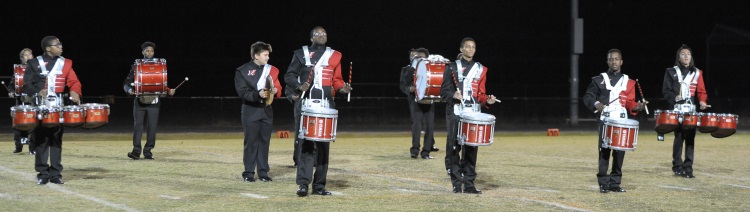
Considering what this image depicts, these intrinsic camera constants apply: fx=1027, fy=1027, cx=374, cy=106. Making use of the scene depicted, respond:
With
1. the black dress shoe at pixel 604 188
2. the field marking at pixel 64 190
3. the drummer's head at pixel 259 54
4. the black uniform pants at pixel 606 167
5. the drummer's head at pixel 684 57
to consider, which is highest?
the drummer's head at pixel 684 57

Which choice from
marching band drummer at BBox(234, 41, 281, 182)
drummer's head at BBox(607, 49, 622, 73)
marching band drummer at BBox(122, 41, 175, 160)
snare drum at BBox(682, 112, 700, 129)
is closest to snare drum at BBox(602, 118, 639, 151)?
drummer's head at BBox(607, 49, 622, 73)

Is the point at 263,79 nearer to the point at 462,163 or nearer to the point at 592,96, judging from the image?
the point at 462,163

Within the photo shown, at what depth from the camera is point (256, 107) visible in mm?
12883

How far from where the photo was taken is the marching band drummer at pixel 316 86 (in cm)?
1136

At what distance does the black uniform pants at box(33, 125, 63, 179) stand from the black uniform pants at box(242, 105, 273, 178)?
224 centimetres

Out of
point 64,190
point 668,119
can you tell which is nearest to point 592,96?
point 668,119

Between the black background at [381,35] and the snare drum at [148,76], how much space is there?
15138 millimetres

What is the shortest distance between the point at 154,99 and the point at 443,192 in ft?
21.0

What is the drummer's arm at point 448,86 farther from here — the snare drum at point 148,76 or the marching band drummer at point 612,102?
the snare drum at point 148,76

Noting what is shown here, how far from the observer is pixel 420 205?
1066 centimetres

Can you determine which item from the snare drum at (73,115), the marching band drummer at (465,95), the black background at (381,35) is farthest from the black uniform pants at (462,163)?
the black background at (381,35)

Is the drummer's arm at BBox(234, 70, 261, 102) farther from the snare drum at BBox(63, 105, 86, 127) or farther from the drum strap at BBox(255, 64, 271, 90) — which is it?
the snare drum at BBox(63, 105, 86, 127)

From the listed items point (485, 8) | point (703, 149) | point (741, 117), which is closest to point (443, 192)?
point (703, 149)

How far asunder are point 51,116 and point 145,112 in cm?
491
